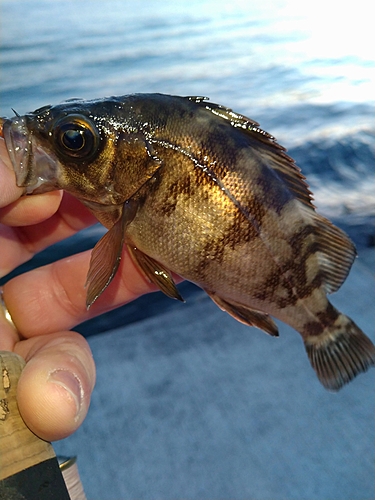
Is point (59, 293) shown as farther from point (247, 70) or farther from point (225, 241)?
point (247, 70)

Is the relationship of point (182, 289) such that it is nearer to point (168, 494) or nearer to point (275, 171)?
point (168, 494)

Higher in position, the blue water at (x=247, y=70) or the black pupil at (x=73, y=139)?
the black pupil at (x=73, y=139)

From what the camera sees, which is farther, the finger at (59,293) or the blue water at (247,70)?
the blue water at (247,70)

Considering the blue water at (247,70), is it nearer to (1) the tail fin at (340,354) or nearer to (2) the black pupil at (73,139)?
(1) the tail fin at (340,354)

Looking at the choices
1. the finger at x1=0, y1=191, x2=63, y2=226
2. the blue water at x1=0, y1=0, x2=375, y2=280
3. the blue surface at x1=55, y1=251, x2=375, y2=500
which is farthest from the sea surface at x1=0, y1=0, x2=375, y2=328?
the finger at x1=0, y1=191, x2=63, y2=226

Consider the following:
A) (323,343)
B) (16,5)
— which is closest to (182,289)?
(323,343)

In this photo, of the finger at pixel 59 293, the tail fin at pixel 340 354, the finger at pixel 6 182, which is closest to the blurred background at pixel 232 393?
the tail fin at pixel 340 354
